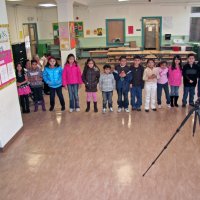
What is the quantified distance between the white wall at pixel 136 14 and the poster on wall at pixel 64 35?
564 cm

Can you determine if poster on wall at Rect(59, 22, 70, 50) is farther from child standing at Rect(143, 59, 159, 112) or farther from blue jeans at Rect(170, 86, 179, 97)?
blue jeans at Rect(170, 86, 179, 97)

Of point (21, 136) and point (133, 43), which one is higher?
point (133, 43)

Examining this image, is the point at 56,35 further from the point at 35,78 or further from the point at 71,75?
the point at 71,75

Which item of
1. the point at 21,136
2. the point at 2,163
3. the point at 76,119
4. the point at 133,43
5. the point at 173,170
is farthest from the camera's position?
the point at 133,43

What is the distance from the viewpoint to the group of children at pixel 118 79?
5.39m

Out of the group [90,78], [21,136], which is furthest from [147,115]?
[21,136]

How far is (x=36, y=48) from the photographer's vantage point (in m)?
13.7

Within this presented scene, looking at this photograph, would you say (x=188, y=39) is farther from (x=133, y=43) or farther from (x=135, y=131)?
(x=135, y=131)

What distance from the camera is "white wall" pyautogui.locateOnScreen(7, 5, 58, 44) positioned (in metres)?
10.6

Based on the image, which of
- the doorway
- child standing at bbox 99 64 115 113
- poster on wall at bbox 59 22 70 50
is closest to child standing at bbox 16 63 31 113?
child standing at bbox 99 64 115 113

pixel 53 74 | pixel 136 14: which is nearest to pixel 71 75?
pixel 53 74

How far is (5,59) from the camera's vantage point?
13.6 ft

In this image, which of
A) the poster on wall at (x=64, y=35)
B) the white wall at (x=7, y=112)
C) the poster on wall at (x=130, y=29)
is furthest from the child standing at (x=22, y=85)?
the poster on wall at (x=130, y=29)

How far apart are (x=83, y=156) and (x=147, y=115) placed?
6.78 ft
